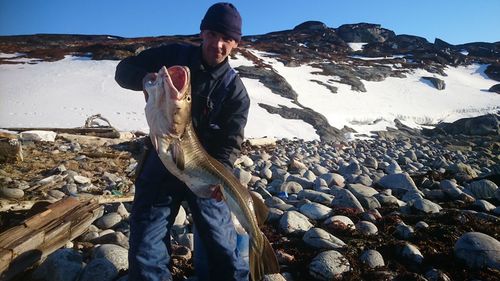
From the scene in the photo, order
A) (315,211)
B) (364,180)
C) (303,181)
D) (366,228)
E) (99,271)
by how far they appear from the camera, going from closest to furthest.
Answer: (99,271) < (366,228) < (315,211) < (303,181) < (364,180)

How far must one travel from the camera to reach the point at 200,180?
10.3 ft

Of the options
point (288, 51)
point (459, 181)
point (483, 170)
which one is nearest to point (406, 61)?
point (288, 51)

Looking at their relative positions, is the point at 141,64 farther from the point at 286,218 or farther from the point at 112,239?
the point at 286,218

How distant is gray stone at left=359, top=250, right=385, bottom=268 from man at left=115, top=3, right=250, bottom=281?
4.99 ft

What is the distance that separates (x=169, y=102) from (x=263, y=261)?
1.50 m

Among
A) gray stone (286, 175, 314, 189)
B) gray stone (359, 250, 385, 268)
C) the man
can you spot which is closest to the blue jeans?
the man

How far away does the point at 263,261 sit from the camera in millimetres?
3057

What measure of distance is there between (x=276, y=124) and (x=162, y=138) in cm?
2025

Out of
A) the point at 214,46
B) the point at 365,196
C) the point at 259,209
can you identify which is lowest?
the point at 365,196

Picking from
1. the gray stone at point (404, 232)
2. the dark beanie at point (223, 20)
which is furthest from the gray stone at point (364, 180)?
the dark beanie at point (223, 20)

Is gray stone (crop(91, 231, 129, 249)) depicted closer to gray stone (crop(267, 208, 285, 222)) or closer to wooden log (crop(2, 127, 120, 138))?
gray stone (crop(267, 208, 285, 222))

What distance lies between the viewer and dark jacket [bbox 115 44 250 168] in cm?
368

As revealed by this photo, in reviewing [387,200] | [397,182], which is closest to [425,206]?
[387,200]

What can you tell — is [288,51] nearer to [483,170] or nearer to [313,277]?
[483,170]
